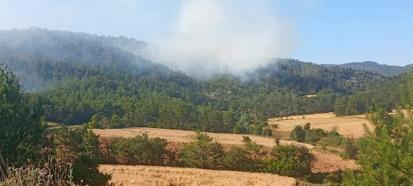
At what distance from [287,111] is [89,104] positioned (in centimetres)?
6948

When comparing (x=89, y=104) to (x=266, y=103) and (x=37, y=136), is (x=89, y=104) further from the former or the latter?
(x=37, y=136)

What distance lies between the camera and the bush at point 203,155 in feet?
215

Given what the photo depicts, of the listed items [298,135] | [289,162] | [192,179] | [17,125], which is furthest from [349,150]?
[17,125]

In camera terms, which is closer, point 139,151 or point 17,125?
point 17,125

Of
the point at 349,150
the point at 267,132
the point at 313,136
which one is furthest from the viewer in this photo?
the point at 267,132

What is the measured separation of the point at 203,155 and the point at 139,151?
311 inches

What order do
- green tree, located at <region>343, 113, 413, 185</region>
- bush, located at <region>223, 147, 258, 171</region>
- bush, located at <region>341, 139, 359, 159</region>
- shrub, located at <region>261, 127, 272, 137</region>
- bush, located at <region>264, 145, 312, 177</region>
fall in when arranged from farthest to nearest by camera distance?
shrub, located at <region>261, 127, 272, 137</region>
bush, located at <region>341, 139, 359, 159</region>
bush, located at <region>223, 147, 258, 171</region>
bush, located at <region>264, 145, 312, 177</region>
green tree, located at <region>343, 113, 413, 185</region>

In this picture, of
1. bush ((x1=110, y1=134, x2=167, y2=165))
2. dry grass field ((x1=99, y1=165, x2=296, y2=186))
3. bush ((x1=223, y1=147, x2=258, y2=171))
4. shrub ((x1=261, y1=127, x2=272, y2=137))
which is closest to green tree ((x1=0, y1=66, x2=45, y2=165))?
dry grass field ((x1=99, y1=165, x2=296, y2=186))

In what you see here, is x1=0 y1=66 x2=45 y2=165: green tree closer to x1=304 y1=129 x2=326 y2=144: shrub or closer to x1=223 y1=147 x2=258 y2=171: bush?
x1=223 y1=147 x2=258 y2=171: bush

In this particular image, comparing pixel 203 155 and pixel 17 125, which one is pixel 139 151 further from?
pixel 17 125

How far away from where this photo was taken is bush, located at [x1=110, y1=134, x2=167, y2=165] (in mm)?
66875

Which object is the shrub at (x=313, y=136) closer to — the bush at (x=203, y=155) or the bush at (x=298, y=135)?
the bush at (x=298, y=135)

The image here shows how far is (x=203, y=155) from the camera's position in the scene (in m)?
66.0

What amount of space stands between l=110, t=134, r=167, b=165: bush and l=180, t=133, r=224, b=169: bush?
3.67 meters
